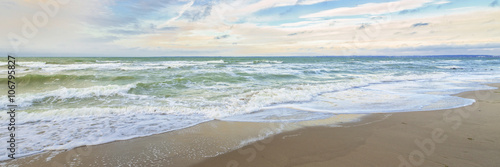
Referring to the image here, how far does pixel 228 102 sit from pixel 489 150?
6.14m

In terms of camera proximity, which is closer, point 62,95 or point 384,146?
point 384,146

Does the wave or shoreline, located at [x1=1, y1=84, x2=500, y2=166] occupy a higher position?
the wave

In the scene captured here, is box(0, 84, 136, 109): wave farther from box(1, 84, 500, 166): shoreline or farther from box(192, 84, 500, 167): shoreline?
box(192, 84, 500, 167): shoreline

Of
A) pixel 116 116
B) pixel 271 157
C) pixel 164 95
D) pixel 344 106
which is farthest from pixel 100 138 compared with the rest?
pixel 344 106

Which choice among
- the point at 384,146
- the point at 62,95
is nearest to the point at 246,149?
the point at 384,146

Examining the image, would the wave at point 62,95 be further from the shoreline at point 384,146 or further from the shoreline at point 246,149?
the shoreline at point 384,146

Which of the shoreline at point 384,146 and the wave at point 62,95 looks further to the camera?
the wave at point 62,95

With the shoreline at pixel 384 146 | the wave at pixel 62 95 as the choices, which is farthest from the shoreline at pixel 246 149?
the wave at pixel 62 95

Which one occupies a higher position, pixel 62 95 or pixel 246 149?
pixel 62 95

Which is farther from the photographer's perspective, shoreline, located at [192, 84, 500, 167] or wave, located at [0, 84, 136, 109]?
wave, located at [0, 84, 136, 109]

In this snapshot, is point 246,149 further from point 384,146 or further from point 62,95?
point 62,95

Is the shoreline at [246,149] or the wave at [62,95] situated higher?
the wave at [62,95]

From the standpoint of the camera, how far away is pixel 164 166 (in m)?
3.21

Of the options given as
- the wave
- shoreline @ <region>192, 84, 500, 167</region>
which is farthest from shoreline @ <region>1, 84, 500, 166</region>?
the wave
